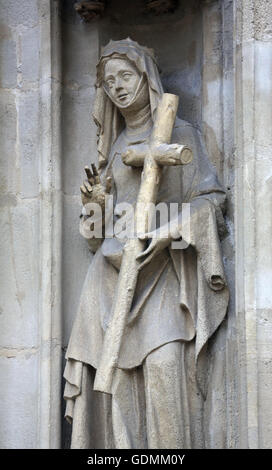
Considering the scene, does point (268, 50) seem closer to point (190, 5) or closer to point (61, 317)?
point (190, 5)

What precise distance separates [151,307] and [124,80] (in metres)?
1.17

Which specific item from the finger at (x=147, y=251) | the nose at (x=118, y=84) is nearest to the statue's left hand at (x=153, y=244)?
the finger at (x=147, y=251)

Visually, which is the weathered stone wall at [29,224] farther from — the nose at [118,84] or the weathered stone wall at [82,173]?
the nose at [118,84]

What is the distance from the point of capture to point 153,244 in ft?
27.6

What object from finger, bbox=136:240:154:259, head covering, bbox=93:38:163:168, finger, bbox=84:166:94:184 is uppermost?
head covering, bbox=93:38:163:168

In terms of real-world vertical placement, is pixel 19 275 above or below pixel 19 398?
above

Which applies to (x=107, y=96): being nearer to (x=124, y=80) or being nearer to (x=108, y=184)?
(x=124, y=80)

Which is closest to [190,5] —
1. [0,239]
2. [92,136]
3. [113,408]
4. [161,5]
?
[161,5]

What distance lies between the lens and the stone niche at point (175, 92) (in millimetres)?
8492

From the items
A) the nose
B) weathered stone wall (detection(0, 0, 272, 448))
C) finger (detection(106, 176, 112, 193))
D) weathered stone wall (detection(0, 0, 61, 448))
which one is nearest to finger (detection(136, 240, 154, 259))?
weathered stone wall (detection(0, 0, 272, 448))

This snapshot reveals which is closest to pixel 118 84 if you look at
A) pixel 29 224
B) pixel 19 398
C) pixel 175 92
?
pixel 175 92

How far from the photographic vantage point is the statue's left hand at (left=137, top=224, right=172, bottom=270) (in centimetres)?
841

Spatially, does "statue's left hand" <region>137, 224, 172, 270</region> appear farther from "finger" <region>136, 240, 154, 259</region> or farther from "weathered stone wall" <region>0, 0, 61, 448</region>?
"weathered stone wall" <region>0, 0, 61, 448</region>
